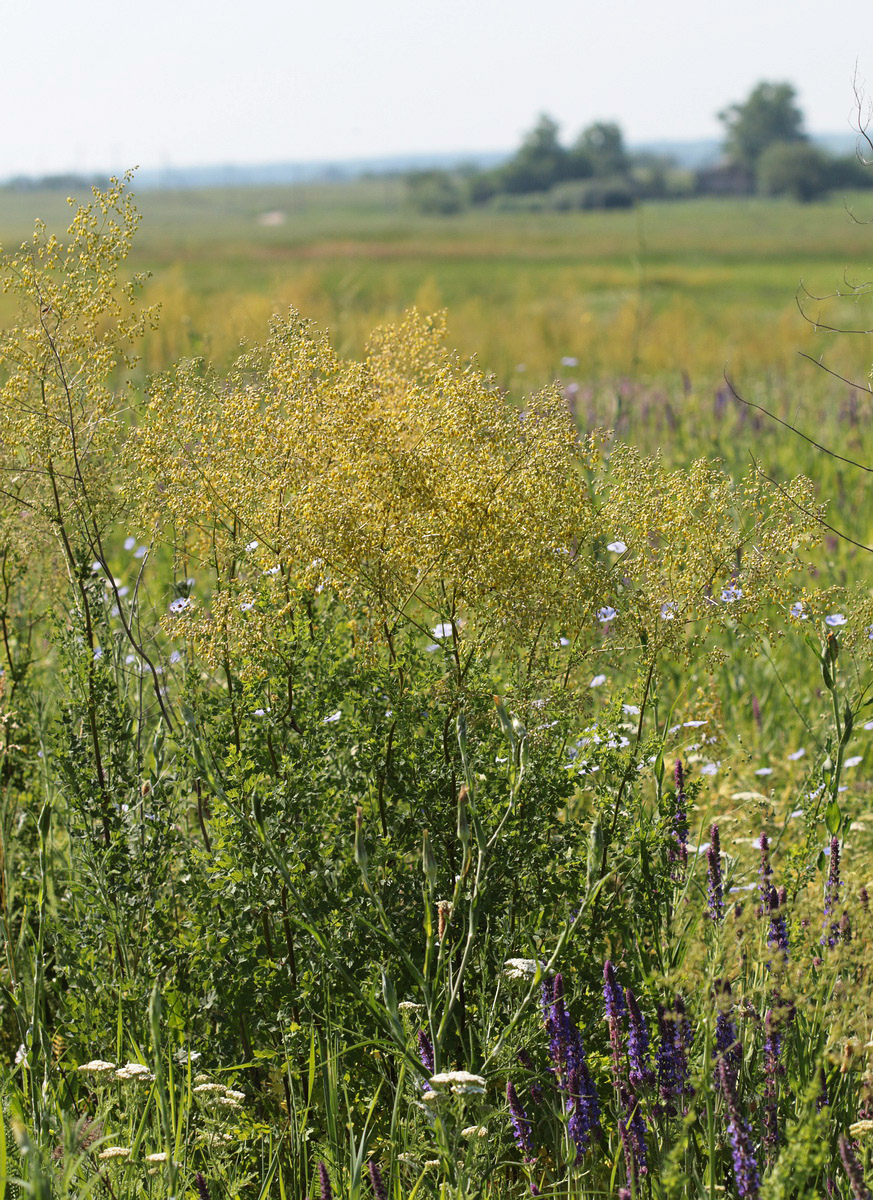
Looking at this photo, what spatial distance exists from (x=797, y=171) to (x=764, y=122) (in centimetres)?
2631

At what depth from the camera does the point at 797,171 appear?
140875mm

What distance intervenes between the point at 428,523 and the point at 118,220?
109cm

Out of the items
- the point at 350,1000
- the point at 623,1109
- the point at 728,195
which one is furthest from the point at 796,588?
the point at 728,195

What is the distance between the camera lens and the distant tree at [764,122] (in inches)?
6373

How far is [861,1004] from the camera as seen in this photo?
230 cm

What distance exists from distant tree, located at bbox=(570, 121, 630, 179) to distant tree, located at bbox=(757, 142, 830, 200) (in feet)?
59.9

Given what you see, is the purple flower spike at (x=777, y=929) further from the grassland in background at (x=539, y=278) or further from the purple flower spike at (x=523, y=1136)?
the grassland in background at (x=539, y=278)

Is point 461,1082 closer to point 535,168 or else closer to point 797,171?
point 797,171

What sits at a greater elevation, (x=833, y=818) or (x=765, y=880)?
(x=833, y=818)

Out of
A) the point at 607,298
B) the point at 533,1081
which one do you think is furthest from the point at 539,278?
the point at 533,1081

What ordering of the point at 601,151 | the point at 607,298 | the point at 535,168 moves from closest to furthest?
the point at 607,298 → the point at 601,151 → the point at 535,168

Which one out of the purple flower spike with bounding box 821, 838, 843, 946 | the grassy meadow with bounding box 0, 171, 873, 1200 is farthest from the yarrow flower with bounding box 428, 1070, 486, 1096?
the purple flower spike with bounding box 821, 838, 843, 946

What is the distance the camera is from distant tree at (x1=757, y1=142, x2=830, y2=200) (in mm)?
140375

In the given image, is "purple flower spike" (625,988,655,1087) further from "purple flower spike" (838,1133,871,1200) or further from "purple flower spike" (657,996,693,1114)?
"purple flower spike" (838,1133,871,1200)
